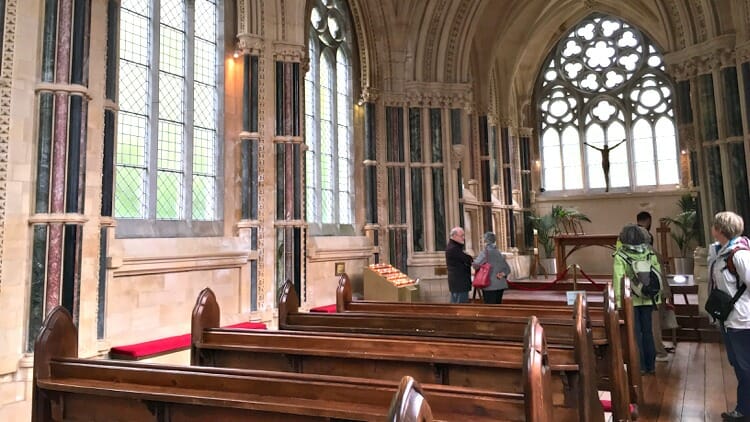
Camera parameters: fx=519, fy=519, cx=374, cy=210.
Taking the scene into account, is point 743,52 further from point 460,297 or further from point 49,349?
point 49,349

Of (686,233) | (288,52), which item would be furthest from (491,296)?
(686,233)

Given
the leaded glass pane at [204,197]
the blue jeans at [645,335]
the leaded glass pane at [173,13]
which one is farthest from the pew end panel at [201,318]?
the leaded glass pane at [173,13]

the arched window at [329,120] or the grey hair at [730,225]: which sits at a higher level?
the arched window at [329,120]

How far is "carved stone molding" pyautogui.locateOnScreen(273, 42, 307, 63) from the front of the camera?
761 cm

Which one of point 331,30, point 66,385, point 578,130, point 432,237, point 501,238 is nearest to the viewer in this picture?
point 66,385

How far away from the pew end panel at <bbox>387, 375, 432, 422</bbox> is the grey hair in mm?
3408

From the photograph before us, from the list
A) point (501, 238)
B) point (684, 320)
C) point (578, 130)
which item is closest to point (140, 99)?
point (684, 320)

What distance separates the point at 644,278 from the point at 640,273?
0.20 ft

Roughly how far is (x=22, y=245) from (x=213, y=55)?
3.83 metres

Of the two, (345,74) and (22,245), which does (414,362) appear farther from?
(345,74)

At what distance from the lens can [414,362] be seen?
123 inches

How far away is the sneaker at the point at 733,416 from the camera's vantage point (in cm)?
378

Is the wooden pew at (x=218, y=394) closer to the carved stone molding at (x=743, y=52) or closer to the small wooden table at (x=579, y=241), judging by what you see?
the carved stone molding at (x=743, y=52)

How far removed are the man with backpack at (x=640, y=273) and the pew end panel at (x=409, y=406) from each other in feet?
13.8
